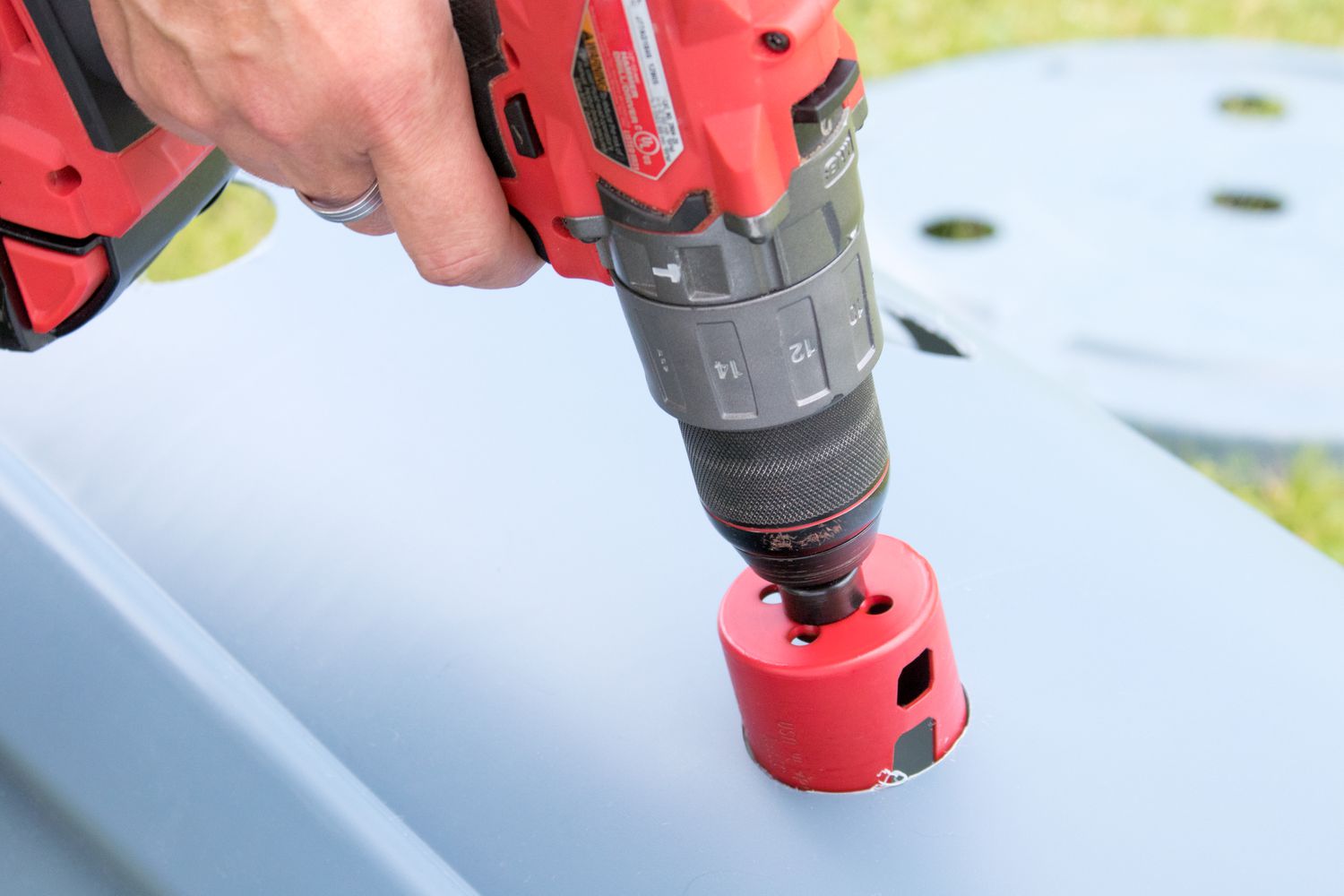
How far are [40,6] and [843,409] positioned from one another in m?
0.58

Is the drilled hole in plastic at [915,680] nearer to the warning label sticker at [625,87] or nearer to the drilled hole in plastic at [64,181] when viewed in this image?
the warning label sticker at [625,87]

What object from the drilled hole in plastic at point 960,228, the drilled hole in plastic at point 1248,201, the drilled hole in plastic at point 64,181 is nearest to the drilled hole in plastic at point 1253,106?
the drilled hole in plastic at point 1248,201

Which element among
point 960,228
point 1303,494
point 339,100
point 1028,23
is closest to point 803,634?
point 339,100

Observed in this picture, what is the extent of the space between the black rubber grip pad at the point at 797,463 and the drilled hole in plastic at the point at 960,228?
4.93 feet

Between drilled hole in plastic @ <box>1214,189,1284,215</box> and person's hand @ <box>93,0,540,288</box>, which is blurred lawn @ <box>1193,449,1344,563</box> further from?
person's hand @ <box>93,0,540,288</box>

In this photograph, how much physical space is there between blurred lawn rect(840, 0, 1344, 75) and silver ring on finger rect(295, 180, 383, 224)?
2345 millimetres

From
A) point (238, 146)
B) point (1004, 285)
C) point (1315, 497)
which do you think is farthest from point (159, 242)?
point (1315, 497)

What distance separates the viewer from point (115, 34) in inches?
31.1

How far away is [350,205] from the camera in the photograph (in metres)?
0.87

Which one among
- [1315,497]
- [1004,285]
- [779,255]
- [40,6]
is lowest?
[1315,497]

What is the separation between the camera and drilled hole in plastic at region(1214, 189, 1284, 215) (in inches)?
84.9

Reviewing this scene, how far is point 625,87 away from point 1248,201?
1.81 metres

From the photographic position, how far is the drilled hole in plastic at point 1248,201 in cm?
216

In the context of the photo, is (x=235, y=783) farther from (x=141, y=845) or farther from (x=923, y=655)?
(x=923, y=655)
